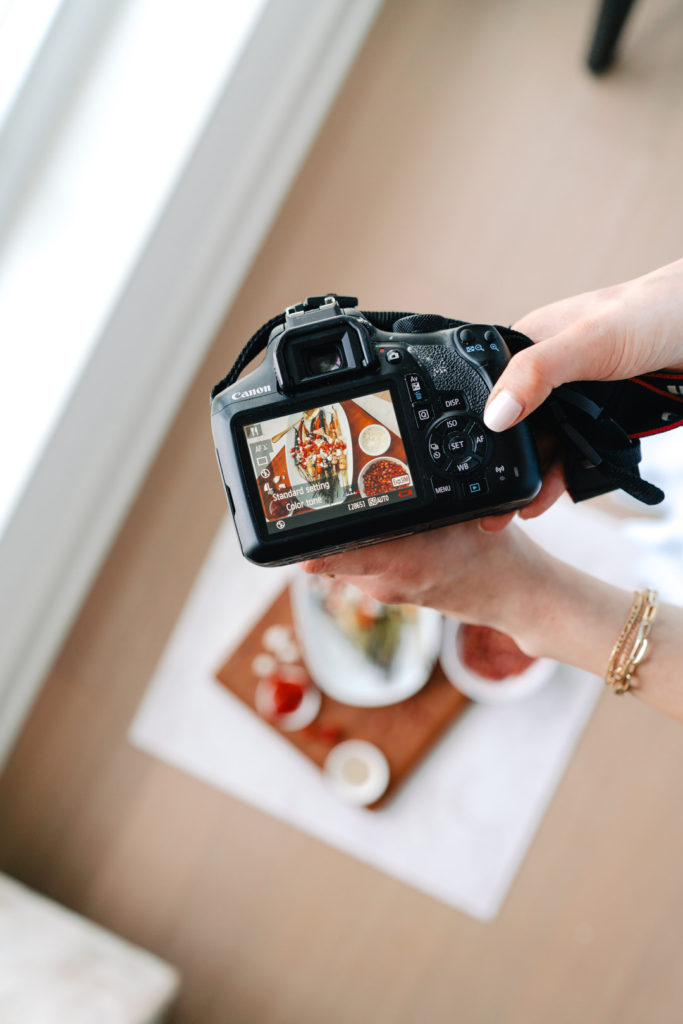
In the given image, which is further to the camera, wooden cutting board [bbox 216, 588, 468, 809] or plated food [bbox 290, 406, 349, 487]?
wooden cutting board [bbox 216, 588, 468, 809]

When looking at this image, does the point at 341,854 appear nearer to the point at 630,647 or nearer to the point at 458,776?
the point at 458,776

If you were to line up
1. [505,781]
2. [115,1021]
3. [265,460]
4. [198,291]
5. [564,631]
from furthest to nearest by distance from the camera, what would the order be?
[198,291] → [505,781] → [115,1021] → [564,631] → [265,460]

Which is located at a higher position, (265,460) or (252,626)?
(265,460)

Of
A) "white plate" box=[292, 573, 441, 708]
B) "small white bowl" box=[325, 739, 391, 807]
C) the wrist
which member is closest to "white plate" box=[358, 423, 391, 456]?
the wrist

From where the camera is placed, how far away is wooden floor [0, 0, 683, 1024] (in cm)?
115

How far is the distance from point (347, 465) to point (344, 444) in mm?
17

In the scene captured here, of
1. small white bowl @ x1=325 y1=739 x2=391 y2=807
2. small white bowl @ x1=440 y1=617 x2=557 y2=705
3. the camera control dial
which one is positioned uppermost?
→ the camera control dial

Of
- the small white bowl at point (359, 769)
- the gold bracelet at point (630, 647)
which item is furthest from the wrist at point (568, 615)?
the small white bowl at point (359, 769)

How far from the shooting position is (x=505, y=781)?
1143mm

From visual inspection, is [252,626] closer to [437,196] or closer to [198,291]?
[198,291]

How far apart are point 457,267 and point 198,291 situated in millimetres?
451

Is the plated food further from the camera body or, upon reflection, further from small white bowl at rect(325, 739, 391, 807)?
small white bowl at rect(325, 739, 391, 807)

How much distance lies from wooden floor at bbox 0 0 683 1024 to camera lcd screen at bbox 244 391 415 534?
→ 69 cm

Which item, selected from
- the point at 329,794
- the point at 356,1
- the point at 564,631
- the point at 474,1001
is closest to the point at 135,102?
the point at 356,1
